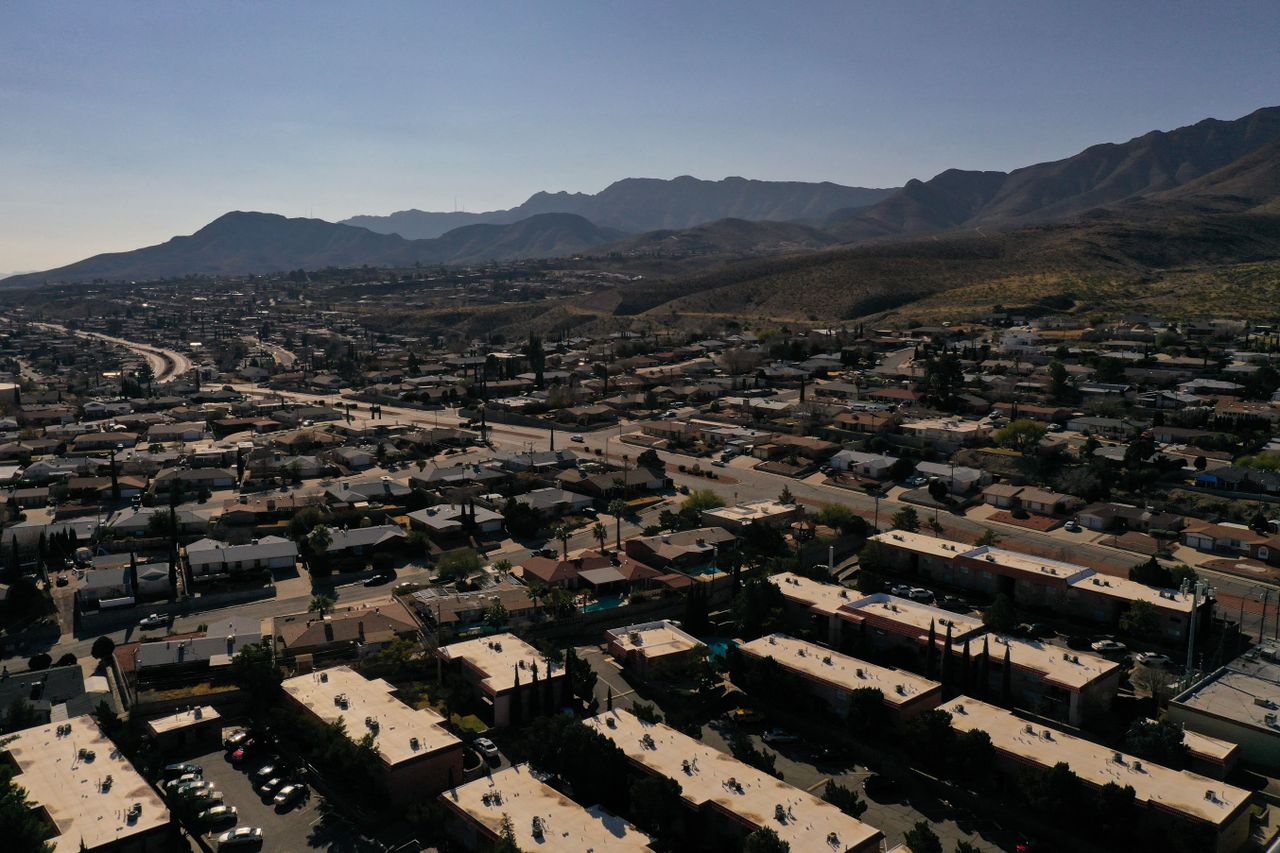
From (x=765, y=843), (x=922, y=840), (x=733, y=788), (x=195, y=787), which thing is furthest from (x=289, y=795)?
(x=922, y=840)

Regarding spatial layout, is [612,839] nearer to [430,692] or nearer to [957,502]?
[430,692]

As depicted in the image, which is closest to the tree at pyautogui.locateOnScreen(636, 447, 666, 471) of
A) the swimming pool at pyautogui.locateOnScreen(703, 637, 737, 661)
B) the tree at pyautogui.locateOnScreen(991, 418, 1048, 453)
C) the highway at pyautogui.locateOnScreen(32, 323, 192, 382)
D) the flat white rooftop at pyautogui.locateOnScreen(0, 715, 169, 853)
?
the tree at pyautogui.locateOnScreen(991, 418, 1048, 453)

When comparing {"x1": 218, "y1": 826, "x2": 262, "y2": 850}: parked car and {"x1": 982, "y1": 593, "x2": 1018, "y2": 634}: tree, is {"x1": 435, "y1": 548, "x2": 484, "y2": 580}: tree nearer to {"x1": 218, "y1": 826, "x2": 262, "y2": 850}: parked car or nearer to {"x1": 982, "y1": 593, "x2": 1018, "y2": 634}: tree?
{"x1": 218, "y1": 826, "x2": 262, "y2": 850}: parked car

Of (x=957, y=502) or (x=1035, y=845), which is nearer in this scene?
(x=1035, y=845)

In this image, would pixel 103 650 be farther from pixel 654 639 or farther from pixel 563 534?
pixel 654 639

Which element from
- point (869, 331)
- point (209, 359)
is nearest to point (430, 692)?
point (869, 331)

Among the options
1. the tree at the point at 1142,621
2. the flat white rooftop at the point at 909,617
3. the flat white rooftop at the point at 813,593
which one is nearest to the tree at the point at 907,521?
the flat white rooftop at the point at 813,593
